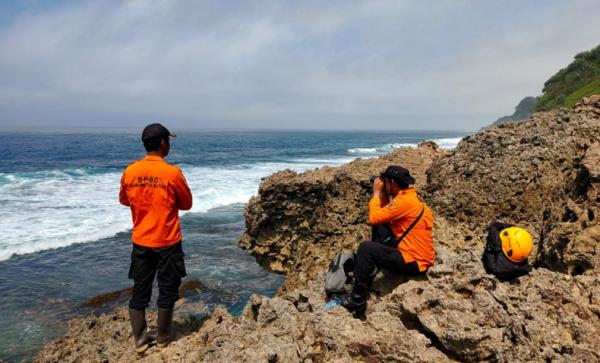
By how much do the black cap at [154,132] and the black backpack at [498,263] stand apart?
3.32 m

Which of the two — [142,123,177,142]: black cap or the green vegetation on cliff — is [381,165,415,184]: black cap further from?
the green vegetation on cliff

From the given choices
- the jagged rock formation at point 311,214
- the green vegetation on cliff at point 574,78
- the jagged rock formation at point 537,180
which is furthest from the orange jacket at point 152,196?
the green vegetation on cliff at point 574,78

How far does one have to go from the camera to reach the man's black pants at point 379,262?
423 centimetres

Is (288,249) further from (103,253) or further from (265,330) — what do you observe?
(103,253)

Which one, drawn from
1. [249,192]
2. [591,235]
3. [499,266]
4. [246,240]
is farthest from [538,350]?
[249,192]

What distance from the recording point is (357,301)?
4.12 metres

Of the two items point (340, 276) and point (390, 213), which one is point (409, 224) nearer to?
point (390, 213)

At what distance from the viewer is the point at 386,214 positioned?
14.1 feet

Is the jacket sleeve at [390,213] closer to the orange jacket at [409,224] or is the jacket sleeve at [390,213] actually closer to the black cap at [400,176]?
the orange jacket at [409,224]

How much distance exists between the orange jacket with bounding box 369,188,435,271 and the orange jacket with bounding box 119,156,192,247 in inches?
85.8

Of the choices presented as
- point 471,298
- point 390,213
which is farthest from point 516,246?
point 390,213

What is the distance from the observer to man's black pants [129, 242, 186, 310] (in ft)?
12.6

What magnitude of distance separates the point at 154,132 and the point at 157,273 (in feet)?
4.48


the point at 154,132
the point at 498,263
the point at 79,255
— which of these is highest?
the point at 154,132
